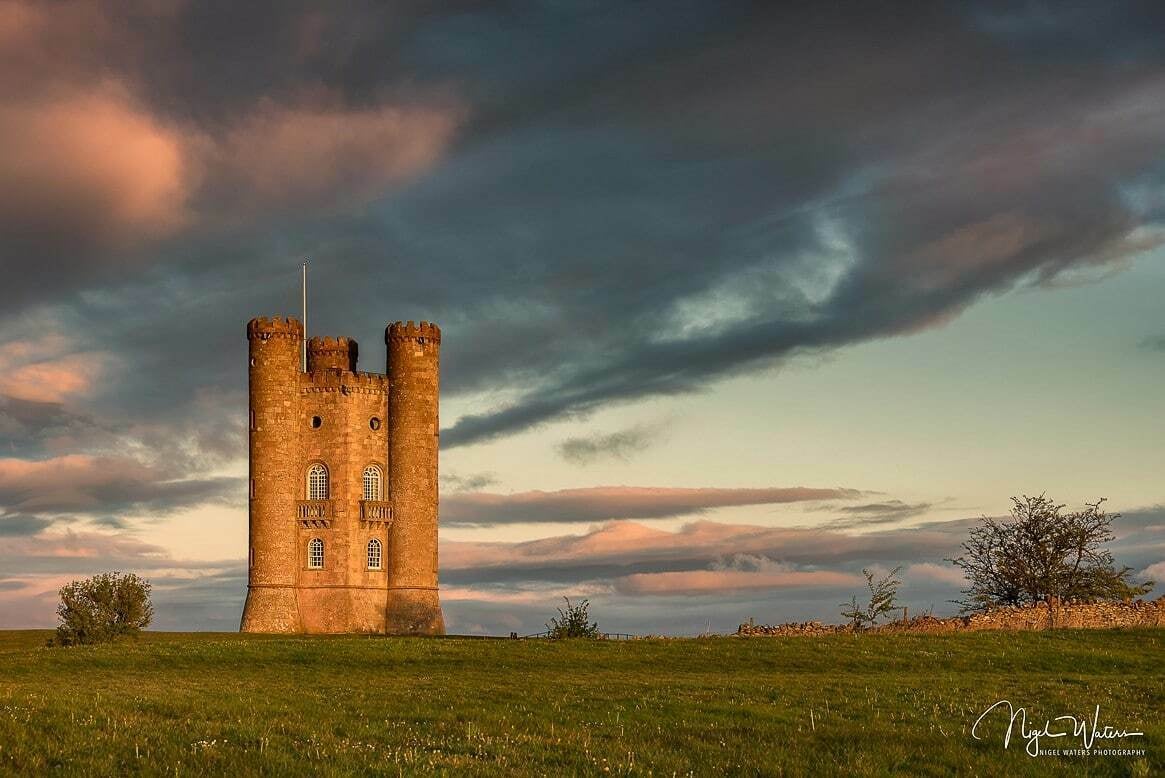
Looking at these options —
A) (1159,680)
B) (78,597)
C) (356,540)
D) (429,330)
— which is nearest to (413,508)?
(356,540)

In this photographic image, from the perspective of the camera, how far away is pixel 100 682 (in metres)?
35.0

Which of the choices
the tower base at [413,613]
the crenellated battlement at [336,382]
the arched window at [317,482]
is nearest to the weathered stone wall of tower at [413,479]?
the tower base at [413,613]

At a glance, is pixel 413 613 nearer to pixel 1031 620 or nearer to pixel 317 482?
pixel 317 482

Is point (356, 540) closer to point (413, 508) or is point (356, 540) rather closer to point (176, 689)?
point (413, 508)

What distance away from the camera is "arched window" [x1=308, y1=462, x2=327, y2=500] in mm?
79000

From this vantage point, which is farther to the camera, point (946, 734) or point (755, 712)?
point (755, 712)

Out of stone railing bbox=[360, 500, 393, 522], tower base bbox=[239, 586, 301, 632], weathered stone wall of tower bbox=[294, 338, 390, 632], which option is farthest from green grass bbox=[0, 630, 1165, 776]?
stone railing bbox=[360, 500, 393, 522]

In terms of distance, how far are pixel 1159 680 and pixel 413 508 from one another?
186ft

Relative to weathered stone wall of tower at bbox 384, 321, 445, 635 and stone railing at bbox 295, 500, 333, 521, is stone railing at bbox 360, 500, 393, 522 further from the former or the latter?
stone railing at bbox 295, 500, 333, 521

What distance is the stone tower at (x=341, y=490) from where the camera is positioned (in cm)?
7769

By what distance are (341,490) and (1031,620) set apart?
4322cm

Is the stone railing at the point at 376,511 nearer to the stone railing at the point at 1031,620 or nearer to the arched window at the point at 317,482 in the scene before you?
the arched window at the point at 317,482

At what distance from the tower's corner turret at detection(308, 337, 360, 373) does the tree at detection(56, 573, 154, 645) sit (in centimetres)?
2318

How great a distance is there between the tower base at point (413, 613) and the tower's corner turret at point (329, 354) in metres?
15.1
